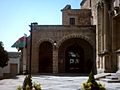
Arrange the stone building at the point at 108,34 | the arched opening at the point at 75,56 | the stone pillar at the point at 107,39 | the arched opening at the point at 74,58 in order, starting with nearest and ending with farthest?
the stone building at the point at 108,34 → the stone pillar at the point at 107,39 → the arched opening at the point at 75,56 → the arched opening at the point at 74,58

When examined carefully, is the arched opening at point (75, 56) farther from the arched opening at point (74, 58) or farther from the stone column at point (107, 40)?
the stone column at point (107, 40)

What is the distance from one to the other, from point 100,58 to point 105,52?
2286mm

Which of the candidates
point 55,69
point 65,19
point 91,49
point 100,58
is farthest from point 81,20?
point 100,58

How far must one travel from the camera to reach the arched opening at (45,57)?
36.3 m

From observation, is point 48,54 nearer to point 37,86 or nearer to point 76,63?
point 76,63

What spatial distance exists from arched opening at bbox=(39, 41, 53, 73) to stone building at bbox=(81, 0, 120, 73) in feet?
26.7

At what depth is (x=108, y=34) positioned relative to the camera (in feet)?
89.0

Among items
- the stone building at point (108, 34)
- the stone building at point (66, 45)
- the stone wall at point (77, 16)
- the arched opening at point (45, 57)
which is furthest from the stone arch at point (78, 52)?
the stone building at point (108, 34)

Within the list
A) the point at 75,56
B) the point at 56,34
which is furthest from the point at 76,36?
the point at 75,56

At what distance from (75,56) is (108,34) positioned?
35.9 ft

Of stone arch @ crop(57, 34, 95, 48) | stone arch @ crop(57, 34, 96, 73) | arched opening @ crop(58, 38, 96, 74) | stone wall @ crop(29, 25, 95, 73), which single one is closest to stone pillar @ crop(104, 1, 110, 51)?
stone wall @ crop(29, 25, 95, 73)

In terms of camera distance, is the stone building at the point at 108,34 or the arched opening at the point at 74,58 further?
the arched opening at the point at 74,58

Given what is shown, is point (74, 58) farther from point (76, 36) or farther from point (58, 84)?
point (58, 84)

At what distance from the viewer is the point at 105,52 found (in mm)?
26719
